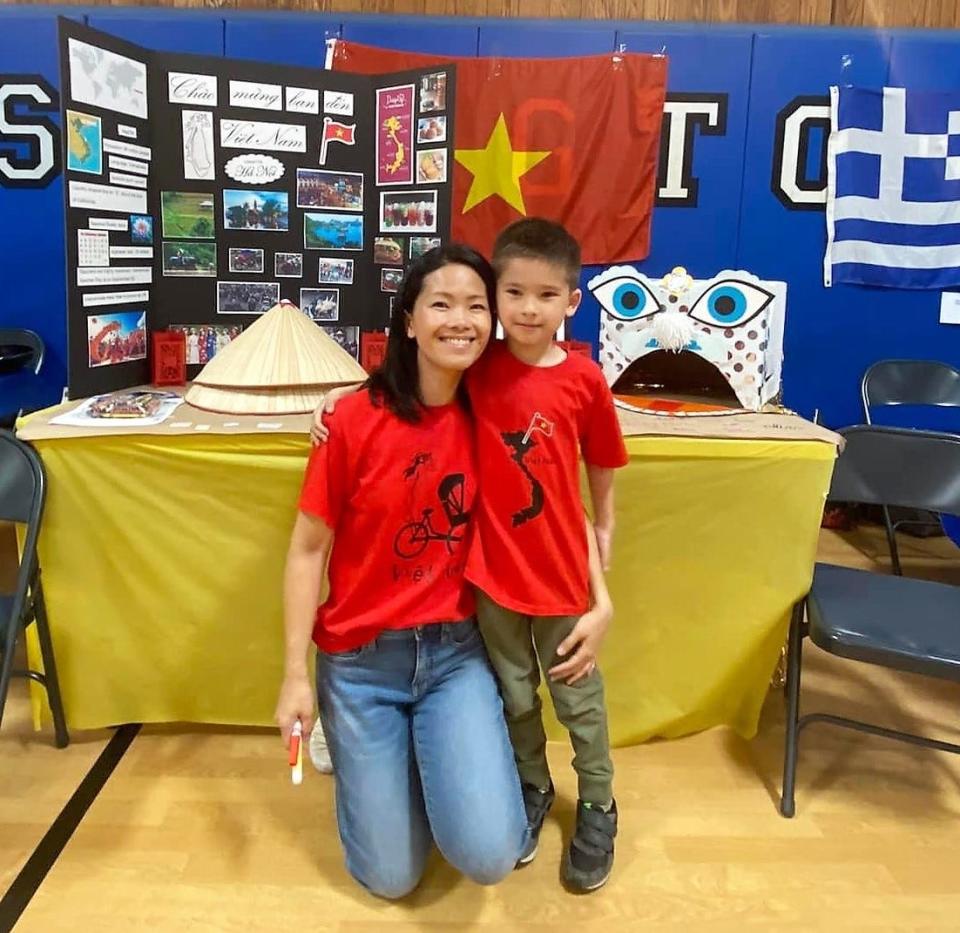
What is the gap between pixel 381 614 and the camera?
1.48 m

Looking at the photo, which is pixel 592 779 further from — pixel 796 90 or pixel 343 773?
pixel 796 90

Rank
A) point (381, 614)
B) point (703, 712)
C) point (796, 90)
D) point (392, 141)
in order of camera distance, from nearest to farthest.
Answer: point (381, 614) < point (703, 712) < point (392, 141) < point (796, 90)

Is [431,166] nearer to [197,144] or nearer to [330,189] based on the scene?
[330,189]

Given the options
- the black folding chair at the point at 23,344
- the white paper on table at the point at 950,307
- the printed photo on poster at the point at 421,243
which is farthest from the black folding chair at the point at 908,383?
the black folding chair at the point at 23,344

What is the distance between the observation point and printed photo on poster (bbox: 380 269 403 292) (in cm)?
245

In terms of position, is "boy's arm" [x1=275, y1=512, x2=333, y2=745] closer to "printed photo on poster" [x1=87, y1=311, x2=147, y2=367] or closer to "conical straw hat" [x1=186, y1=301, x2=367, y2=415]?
"conical straw hat" [x1=186, y1=301, x2=367, y2=415]

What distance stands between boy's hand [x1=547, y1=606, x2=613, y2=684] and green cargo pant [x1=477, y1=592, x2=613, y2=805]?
16 millimetres

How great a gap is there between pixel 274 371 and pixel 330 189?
2.24 feet

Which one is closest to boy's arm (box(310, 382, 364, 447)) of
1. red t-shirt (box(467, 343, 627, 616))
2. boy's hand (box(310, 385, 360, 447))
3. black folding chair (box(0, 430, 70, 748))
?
boy's hand (box(310, 385, 360, 447))

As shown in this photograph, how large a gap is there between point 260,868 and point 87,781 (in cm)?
50

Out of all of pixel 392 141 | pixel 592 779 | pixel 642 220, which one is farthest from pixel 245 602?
pixel 642 220

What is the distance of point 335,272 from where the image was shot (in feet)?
7.97

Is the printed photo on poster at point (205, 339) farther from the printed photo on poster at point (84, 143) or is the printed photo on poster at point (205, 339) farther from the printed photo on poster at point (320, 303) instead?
the printed photo on poster at point (84, 143)

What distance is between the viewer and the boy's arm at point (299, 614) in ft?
4.79
